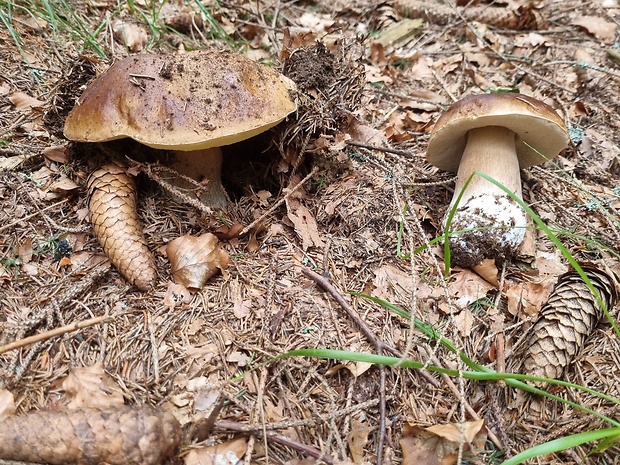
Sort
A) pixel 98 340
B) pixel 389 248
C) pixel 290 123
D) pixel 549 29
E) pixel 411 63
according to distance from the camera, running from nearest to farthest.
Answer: pixel 98 340, pixel 389 248, pixel 290 123, pixel 411 63, pixel 549 29

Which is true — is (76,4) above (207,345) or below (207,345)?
above

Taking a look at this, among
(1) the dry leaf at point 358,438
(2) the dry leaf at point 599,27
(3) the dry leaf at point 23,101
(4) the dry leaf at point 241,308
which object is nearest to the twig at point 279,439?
(1) the dry leaf at point 358,438

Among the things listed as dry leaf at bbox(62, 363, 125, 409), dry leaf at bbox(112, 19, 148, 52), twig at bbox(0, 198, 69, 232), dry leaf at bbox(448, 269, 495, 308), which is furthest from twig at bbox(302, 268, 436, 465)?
dry leaf at bbox(112, 19, 148, 52)

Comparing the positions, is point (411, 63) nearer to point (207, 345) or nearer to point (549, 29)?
point (549, 29)

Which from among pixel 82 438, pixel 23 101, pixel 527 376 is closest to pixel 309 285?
pixel 527 376

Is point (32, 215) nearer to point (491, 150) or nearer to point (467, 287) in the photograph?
point (467, 287)

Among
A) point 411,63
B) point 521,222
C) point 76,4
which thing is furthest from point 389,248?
point 76,4
